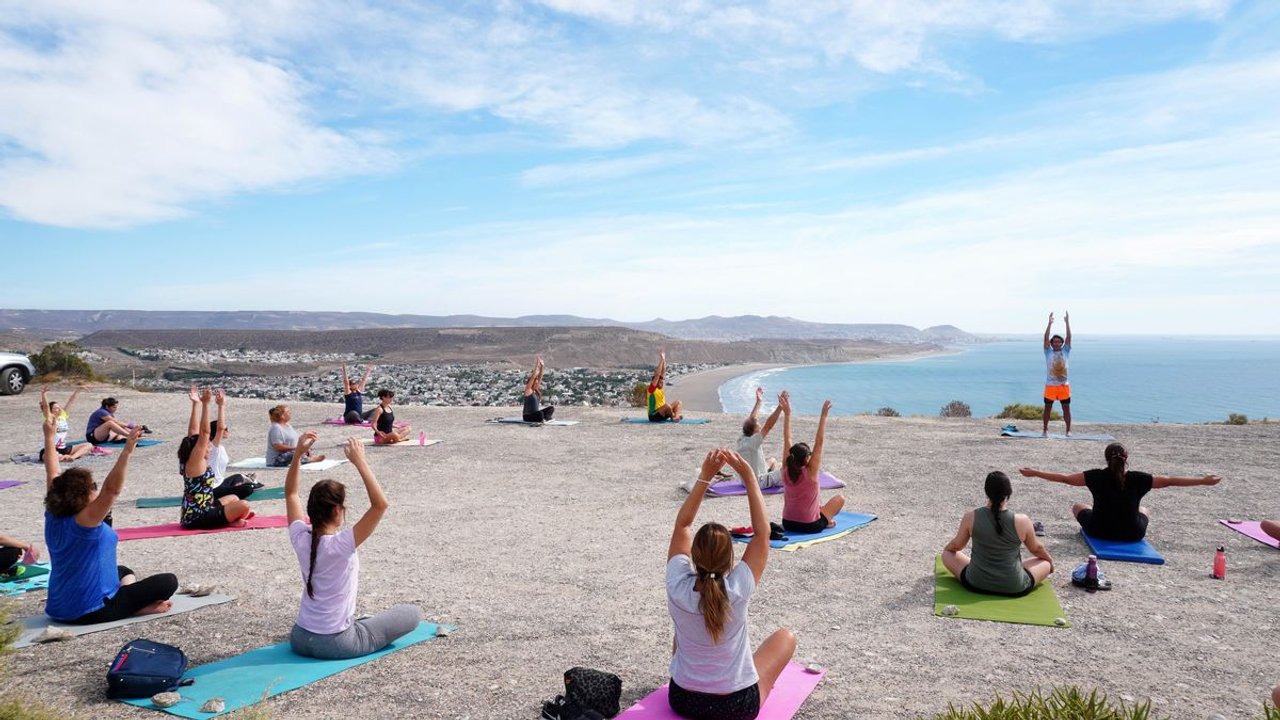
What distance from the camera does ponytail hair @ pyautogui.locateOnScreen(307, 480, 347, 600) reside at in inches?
207

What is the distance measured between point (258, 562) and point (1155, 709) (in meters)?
7.72

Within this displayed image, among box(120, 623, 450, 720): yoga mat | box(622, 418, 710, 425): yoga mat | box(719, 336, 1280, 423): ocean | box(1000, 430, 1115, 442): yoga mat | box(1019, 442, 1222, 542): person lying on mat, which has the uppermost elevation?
box(1019, 442, 1222, 542): person lying on mat

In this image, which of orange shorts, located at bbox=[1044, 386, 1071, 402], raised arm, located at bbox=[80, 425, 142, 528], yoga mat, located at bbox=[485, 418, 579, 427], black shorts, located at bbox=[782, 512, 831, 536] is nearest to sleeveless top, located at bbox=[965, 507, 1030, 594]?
black shorts, located at bbox=[782, 512, 831, 536]

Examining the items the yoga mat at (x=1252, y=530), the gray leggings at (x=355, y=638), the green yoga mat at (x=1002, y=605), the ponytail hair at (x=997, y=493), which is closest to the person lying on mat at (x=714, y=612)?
the gray leggings at (x=355, y=638)

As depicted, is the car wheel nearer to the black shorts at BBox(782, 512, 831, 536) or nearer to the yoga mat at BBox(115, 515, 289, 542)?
the yoga mat at BBox(115, 515, 289, 542)

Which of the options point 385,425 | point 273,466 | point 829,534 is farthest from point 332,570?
point 385,425

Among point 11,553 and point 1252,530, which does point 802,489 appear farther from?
point 11,553

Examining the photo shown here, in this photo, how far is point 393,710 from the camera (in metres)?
4.82

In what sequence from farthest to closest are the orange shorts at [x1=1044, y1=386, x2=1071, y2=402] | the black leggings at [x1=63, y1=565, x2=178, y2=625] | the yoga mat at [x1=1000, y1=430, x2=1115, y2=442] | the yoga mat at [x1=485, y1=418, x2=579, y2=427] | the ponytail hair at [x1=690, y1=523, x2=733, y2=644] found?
the yoga mat at [x1=485, y1=418, x2=579, y2=427], the yoga mat at [x1=1000, y1=430, x2=1115, y2=442], the orange shorts at [x1=1044, y1=386, x2=1071, y2=402], the black leggings at [x1=63, y1=565, x2=178, y2=625], the ponytail hair at [x1=690, y1=523, x2=733, y2=644]

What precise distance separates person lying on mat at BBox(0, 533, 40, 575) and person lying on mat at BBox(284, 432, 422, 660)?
368 cm

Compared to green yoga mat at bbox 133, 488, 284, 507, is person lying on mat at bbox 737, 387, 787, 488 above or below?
above

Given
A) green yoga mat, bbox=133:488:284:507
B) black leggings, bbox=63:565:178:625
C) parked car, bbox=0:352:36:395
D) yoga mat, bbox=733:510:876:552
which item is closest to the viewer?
black leggings, bbox=63:565:178:625

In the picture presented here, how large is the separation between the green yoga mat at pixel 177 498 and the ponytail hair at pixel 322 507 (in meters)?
6.76

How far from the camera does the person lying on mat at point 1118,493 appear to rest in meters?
8.41
